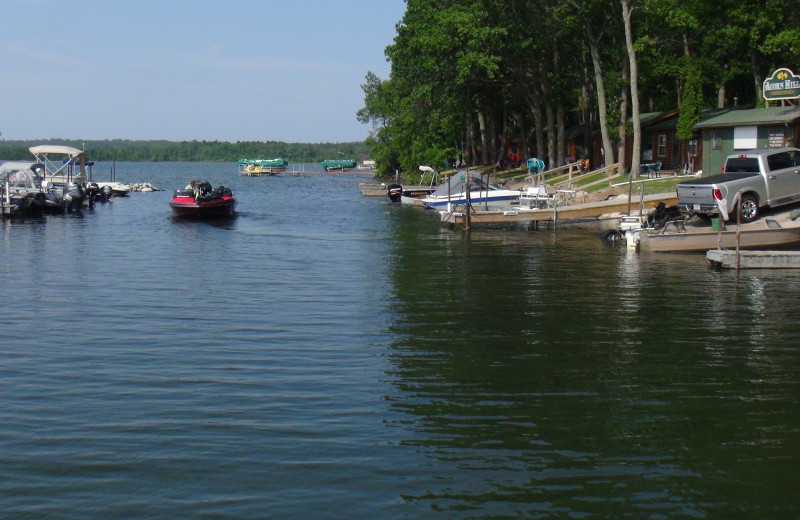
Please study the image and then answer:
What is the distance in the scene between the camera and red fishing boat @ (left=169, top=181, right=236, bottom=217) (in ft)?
153

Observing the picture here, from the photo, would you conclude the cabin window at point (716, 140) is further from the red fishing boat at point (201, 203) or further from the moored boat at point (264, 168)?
the moored boat at point (264, 168)

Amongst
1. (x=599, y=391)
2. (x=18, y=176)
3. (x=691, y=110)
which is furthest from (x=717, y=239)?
(x=18, y=176)

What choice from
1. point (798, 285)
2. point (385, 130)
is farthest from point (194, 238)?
point (385, 130)

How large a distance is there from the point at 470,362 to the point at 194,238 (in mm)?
25436

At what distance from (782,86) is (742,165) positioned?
43.2ft

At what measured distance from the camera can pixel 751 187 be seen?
2717cm

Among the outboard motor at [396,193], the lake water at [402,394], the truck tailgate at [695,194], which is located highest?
the outboard motor at [396,193]

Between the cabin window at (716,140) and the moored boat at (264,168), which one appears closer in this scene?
the cabin window at (716,140)

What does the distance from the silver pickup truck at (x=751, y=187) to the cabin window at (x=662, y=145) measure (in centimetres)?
2588

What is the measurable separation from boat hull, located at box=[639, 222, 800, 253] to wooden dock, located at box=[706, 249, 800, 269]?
1512 millimetres

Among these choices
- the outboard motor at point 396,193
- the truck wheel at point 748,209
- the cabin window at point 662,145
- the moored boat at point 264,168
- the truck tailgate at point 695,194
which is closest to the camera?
the truck tailgate at point 695,194

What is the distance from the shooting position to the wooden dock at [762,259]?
2359 centimetres

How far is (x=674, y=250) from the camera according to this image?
2820cm

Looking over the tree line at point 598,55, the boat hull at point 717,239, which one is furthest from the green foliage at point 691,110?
the boat hull at point 717,239
